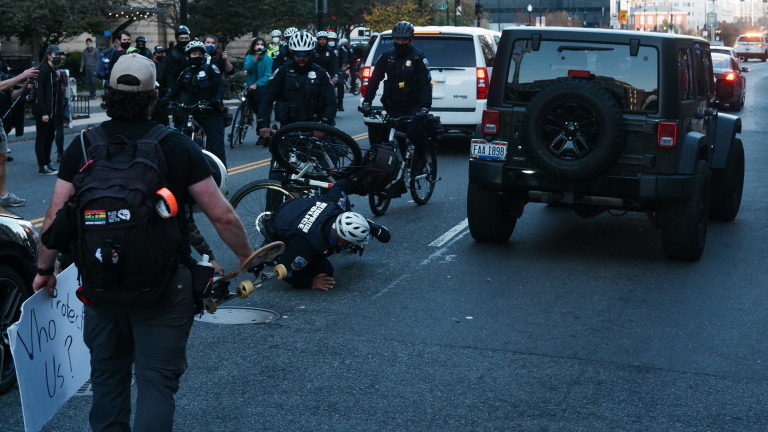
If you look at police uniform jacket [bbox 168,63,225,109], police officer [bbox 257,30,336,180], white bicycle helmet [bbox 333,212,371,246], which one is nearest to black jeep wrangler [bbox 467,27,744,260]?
white bicycle helmet [bbox 333,212,371,246]

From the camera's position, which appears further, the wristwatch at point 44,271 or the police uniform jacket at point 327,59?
the police uniform jacket at point 327,59

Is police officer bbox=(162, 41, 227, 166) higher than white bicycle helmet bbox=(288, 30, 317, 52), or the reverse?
white bicycle helmet bbox=(288, 30, 317, 52)

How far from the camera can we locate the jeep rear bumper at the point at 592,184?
29.0ft

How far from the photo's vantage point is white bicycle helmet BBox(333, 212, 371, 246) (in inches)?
314

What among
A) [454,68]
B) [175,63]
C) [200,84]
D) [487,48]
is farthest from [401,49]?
[487,48]

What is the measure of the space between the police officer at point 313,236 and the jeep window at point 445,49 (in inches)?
352

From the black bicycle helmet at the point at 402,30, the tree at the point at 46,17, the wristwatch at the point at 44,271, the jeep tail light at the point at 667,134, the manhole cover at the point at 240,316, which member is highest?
the tree at the point at 46,17

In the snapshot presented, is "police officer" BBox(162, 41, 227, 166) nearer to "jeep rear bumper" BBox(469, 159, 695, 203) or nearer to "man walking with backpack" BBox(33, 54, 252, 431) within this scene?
"jeep rear bumper" BBox(469, 159, 695, 203)

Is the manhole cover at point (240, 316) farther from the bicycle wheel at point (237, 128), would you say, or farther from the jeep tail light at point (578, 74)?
the bicycle wheel at point (237, 128)

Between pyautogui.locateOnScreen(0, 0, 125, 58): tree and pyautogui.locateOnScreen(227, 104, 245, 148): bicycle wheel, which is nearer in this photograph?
pyautogui.locateOnScreen(227, 104, 245, 148): bicycle wheel

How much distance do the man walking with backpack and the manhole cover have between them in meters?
3.17

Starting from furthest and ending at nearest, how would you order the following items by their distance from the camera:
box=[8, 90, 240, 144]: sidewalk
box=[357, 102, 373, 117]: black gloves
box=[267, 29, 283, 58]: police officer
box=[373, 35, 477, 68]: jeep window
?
box=[267, 29, 283, 58]: police officer
box=[8, 90, 240, 144]: sidewalk
box=[373, 35, 477, 68]: jeep window
box=[357, 102, 373, 117]: black gloves

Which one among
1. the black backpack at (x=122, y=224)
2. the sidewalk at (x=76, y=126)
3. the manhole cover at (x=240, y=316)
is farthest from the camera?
the sidewalk at (x=76, y=126)

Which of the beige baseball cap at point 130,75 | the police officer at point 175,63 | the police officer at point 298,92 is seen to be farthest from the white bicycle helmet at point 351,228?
the police officer at point 175,63
